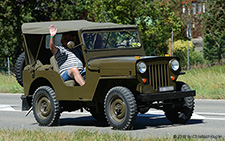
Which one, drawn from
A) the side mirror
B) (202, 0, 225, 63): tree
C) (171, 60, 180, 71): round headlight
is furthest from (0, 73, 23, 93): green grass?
(171, 60, 180, 71): round headlight

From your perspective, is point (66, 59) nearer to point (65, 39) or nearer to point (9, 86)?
point (65, 39)

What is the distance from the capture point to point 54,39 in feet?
36.7

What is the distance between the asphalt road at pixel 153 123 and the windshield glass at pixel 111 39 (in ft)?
5.20

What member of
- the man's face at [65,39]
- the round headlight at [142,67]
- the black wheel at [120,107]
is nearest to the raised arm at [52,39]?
the man's face at [65,39]

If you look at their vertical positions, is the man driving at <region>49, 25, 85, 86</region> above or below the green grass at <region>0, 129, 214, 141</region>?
above

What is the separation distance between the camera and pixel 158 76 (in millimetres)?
10203

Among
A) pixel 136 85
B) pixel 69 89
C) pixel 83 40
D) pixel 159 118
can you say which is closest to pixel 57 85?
pixel 69 89

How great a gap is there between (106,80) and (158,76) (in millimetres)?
941

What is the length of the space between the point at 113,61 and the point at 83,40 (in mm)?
1155

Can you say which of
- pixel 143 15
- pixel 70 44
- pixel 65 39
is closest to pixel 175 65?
pixel 70 44

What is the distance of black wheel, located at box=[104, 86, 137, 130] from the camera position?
9711mm

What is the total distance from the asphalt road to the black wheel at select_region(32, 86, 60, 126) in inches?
7.0

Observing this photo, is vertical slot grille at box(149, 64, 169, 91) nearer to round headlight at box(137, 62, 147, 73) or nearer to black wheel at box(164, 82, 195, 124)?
round headlight at box(137, 62, 147, 73)

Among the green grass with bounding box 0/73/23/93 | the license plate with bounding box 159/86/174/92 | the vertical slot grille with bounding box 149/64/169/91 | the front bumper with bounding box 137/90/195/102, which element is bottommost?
the green grass with bounding box 0/73/23/93
